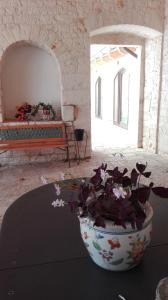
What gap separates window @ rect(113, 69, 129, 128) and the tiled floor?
139 inches

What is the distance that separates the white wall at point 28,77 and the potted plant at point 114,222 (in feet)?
13.3

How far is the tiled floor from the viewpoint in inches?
133

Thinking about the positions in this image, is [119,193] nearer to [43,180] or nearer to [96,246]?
[96,246]

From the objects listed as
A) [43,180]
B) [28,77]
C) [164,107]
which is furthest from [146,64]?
[43,180]

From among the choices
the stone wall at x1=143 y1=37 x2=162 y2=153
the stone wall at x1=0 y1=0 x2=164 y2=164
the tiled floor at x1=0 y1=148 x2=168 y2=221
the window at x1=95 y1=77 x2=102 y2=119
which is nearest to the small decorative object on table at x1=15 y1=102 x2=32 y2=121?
the stone wall at x1=0 y1=0 x2=164 y2=164

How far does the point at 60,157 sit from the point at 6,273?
389 cm

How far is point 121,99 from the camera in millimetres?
8938

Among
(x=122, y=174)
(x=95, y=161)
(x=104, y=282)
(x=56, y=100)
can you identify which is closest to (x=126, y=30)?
(x=56, y=100)

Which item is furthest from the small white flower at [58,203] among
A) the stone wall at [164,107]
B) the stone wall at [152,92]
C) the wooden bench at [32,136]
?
the stone wall at [152,92]

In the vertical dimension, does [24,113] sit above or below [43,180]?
above

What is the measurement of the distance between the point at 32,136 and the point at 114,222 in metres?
3.73

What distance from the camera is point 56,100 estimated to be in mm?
4828

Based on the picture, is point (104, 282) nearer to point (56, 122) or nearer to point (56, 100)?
point (56, 122)

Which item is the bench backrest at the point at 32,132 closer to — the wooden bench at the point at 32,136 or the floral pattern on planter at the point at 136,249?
the wooden bench at the point at 32,136
